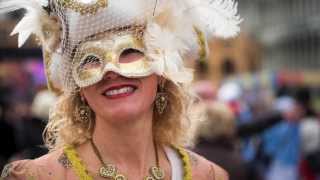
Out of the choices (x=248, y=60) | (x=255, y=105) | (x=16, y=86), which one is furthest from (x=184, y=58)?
(x=248, y=60)

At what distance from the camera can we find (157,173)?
9.80 feet

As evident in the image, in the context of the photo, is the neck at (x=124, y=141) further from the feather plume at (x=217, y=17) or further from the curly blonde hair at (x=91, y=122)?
the feather plume at (x=217, y=17)

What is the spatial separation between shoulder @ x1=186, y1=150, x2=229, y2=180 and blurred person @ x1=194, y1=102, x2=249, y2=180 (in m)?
2.06

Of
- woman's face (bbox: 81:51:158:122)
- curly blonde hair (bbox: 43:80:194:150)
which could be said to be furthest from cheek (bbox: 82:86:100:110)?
curly blonde hair (bbox: 43:80:194:150)

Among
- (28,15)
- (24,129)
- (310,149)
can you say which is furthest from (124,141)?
(310,149)

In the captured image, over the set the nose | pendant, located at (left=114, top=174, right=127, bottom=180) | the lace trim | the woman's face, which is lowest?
pendant, located at (left=114, top=174, right=127, bottom=180)

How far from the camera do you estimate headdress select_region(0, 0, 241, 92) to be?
283cm

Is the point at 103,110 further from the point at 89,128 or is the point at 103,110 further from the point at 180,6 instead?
the point at 180,6

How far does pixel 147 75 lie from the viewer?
285cm

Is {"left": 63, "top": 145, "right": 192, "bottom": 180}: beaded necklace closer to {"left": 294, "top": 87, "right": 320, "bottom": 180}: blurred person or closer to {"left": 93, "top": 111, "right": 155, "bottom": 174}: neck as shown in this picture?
{"left": 93, "top": 111, "right": 155, "bottom": 174}: neck

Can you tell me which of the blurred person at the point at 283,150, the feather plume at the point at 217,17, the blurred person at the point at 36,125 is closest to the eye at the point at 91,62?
the feather plume at the point at 217,17

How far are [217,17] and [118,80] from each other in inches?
22.1

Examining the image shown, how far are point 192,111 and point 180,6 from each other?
1.70 feet

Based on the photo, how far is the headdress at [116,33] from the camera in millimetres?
2834
